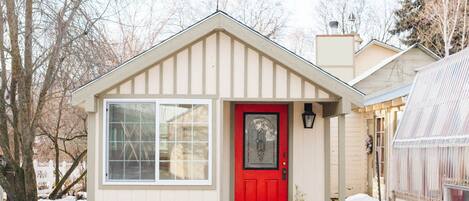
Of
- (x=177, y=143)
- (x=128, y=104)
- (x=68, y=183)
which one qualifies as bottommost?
(x=68, y=183)

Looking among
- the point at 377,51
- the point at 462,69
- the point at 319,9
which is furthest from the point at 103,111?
the point at 319,9

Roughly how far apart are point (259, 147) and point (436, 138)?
3.77 meters

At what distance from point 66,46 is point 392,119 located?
6708mm

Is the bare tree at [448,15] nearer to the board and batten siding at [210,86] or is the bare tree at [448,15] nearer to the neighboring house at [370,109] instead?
the neighboring house at [370,109]

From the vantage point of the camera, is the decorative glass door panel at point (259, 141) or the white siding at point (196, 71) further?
the decorative glass door panel at point (259, 141)

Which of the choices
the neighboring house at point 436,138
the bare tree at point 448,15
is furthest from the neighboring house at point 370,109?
the bare tree at point 448,15

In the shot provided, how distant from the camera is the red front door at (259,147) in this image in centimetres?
1030

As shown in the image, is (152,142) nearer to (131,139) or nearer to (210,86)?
(131,139)

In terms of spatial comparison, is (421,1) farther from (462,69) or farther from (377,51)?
(462,69)

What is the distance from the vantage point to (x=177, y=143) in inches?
349

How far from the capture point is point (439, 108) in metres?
7.42

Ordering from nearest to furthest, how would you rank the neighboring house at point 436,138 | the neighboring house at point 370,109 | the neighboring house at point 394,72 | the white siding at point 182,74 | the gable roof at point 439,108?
the neighboring house at point 436,138, the gable roof at point 439,108, the white siding at point 182,74, the neighboring house at point 370,109, the neighboring house at point 394,72

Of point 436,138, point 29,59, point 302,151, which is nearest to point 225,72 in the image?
point 302,151

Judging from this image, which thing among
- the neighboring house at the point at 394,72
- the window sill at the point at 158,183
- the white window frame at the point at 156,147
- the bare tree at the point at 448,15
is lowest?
the window sill at the point at 158,183
